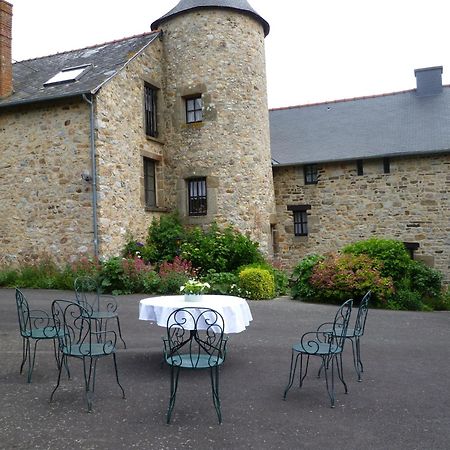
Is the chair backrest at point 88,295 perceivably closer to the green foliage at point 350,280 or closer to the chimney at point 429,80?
the green foliage at point 350,280

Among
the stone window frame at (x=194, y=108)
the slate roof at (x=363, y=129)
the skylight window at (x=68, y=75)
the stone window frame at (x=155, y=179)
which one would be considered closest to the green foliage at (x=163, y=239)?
the stone window frame at (x=155, y=179)

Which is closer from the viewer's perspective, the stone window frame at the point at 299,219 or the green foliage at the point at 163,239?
the green foliage at the point at 163,239

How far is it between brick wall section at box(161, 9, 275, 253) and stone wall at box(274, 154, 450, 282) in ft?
7.70

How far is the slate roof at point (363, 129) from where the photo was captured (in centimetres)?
1555

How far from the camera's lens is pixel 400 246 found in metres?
11.6

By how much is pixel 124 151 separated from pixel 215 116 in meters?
2.96

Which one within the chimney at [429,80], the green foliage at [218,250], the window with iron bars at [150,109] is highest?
the chimney at [429,80]

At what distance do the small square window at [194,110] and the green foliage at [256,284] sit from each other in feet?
17.8

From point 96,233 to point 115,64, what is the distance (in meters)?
4.82

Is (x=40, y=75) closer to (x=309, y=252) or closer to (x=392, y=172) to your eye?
(x=309, y=252)

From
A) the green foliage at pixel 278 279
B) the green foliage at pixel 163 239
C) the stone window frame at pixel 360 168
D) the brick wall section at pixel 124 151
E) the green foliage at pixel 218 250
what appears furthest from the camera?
the stone window frame at pixel 360 168

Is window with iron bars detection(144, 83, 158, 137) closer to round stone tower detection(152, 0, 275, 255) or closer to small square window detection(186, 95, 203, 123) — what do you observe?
round stone tower detection(152, 0, 275, 255)

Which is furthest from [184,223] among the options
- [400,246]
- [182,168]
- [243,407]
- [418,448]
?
[418,448]

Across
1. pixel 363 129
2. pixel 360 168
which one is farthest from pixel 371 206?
pixel 363 129
